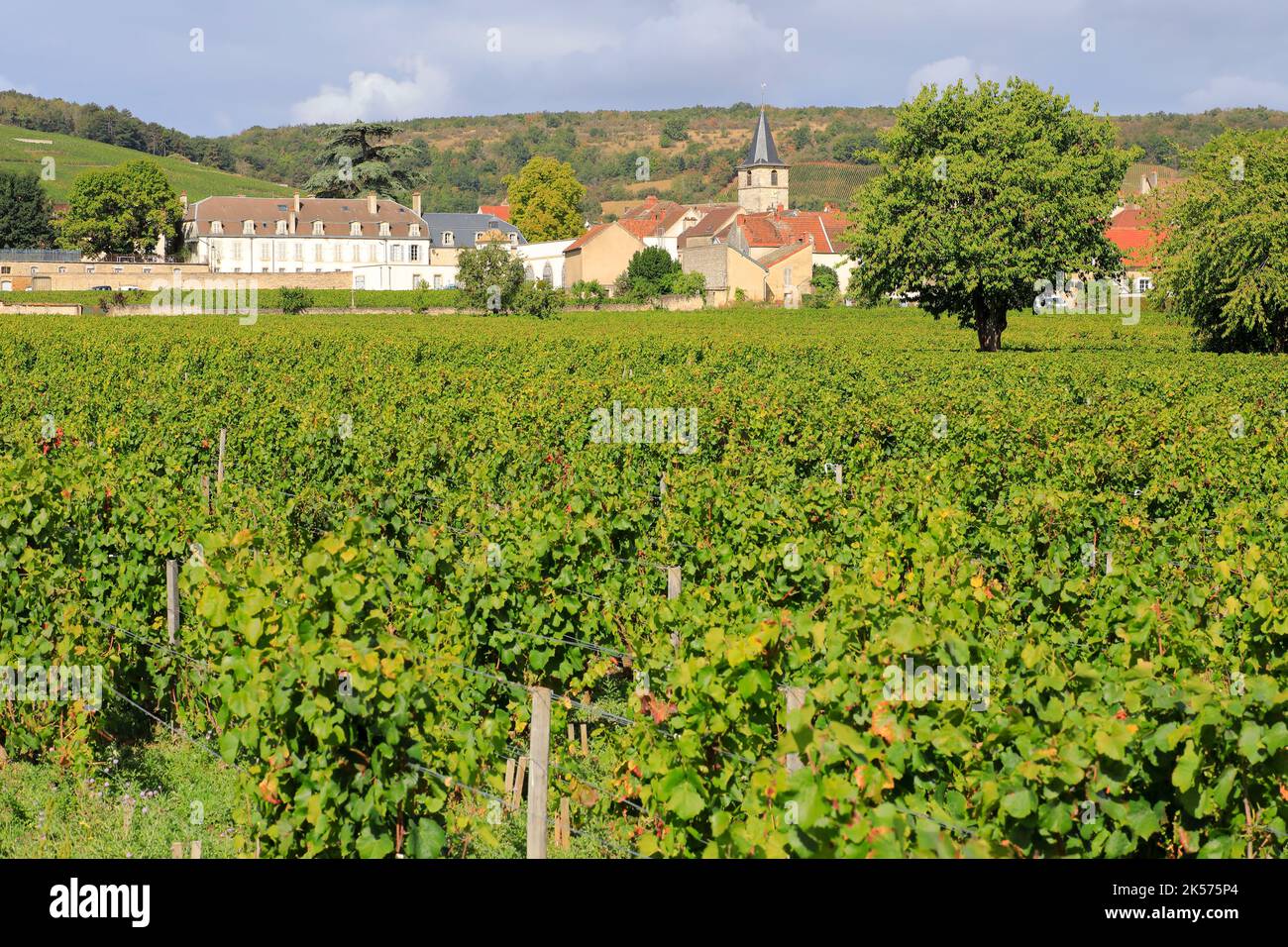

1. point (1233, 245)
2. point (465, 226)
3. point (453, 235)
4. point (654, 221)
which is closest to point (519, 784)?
point (1233, 245)

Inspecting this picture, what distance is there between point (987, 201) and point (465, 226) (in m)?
80.9

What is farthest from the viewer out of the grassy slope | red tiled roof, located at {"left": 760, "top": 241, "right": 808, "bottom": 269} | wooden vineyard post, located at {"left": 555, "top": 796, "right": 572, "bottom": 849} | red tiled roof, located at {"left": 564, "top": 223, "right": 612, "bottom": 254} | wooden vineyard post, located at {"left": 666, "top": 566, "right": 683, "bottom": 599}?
the grassy slope

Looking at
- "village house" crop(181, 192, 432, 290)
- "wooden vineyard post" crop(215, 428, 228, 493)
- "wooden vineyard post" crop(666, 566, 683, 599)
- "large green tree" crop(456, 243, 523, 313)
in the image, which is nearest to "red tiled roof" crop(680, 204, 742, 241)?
"village house" crop(181, 192, 432, 290)

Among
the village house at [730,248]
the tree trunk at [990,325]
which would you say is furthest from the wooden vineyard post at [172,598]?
the village house at [730,248]

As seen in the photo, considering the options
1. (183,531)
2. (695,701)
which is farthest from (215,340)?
(695,701)

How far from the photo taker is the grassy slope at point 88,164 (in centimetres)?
14950

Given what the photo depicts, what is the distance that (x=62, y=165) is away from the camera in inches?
6196

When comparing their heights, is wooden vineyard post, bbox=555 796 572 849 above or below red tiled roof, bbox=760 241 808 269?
below

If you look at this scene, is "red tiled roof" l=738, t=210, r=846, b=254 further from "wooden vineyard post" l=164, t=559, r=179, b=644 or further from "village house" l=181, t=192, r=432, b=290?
"wooden vineyard post" l=164, t=559, r=179, b=644

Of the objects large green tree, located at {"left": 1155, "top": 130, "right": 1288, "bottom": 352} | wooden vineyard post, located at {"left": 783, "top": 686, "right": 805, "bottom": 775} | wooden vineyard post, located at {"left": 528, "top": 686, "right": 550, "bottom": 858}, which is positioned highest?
large green tree, located at {"left": 1155, "top": 130, "right": 1288, "bottom": 352}

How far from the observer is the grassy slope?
149500 millimetres

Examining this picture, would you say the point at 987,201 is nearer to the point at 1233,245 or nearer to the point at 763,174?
the point at 1233,245

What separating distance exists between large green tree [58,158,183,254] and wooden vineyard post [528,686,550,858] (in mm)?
109498
